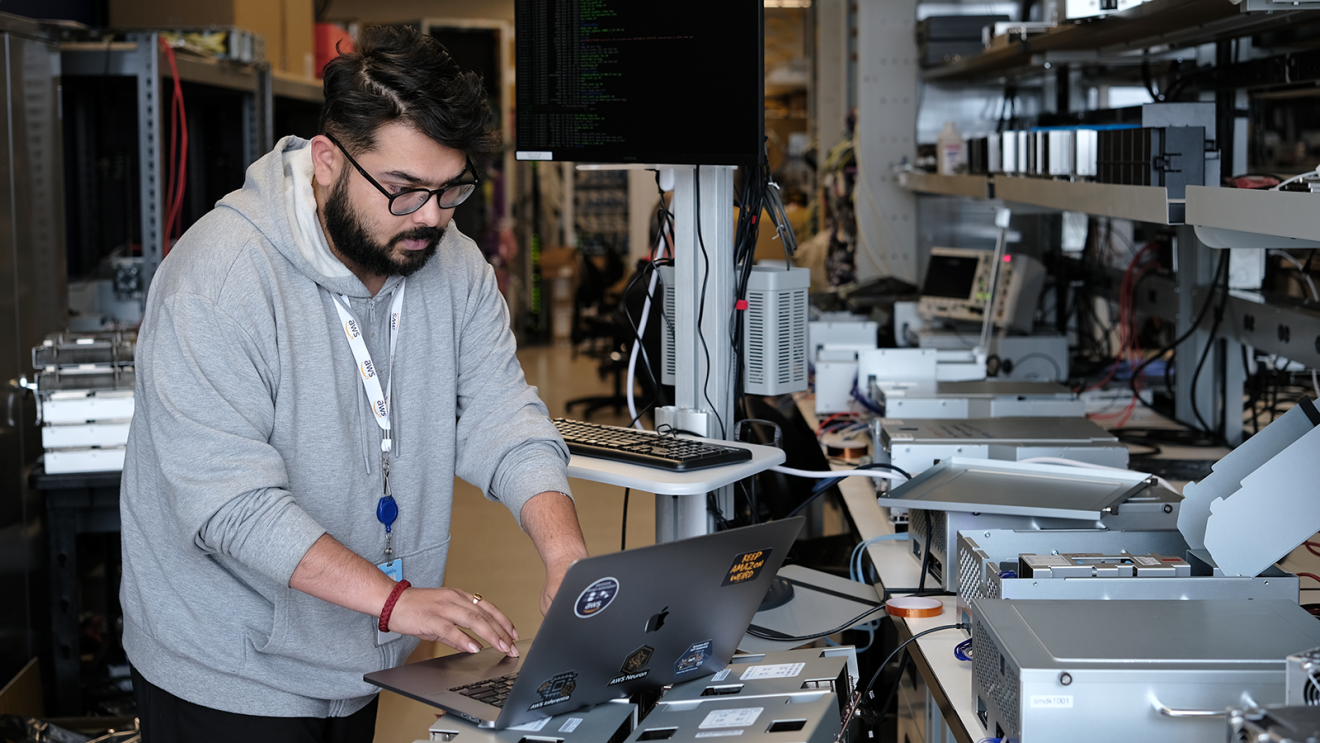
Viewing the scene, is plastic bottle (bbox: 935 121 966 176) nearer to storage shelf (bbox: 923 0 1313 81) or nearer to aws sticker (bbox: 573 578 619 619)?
storage shelf (bbox: 923 0 1313 81)

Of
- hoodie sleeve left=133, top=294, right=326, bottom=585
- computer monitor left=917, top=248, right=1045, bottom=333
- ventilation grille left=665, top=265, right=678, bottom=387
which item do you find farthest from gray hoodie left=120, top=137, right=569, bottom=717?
computer monitor left=917, top=248, right=1045, bottom=333

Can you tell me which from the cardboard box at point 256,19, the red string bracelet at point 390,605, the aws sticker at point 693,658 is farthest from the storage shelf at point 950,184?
the cardboard box at point 256,19

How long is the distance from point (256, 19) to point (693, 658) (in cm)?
352

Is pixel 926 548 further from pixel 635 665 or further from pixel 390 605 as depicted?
pixel 390 605

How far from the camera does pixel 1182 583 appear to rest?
1557 mm

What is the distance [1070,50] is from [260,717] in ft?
9.18

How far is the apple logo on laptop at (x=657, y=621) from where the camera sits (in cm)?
142

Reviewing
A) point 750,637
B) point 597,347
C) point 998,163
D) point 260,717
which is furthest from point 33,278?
point 597,347

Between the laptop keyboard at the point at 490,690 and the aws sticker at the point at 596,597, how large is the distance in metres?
0.22

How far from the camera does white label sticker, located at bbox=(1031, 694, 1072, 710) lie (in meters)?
1.25

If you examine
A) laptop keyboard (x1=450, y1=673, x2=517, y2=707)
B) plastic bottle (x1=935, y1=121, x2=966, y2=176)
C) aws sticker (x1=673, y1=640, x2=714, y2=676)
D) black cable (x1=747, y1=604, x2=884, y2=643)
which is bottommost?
black cable (x1=747, y1=604, x2=884, y2=643)

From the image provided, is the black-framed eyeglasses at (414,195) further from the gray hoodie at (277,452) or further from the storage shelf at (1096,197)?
the storage shelf at (1096,197)

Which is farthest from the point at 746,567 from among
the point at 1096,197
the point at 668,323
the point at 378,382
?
the point at 1096,197

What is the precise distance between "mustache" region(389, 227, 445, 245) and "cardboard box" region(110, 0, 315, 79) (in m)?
2.78
